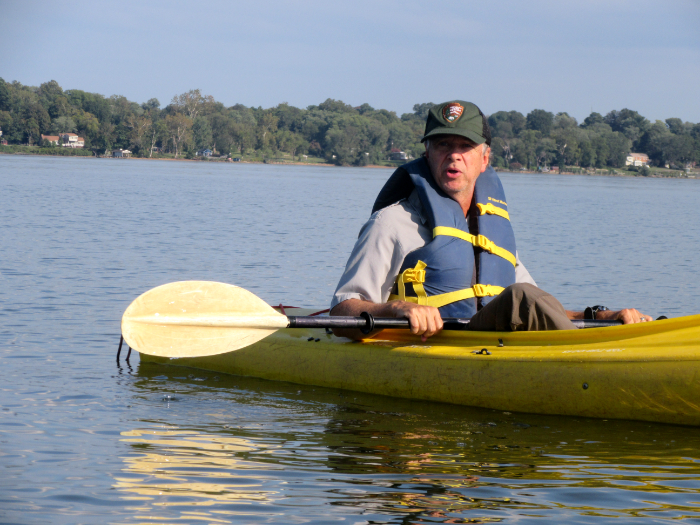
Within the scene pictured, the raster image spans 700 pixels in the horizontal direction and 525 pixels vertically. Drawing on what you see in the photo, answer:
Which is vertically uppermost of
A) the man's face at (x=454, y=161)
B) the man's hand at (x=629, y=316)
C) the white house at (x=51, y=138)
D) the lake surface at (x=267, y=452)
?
the white house at (x=51, y=138)

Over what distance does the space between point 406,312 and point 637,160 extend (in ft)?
426

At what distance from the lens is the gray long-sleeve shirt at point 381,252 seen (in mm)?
4703

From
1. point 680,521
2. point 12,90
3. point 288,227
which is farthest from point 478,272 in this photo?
point 12,90

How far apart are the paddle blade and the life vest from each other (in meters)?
0.86

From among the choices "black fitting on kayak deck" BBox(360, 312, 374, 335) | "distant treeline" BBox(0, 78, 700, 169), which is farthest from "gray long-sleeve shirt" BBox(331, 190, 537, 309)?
"distant treeline" BBox(0, 78, 700, 169)

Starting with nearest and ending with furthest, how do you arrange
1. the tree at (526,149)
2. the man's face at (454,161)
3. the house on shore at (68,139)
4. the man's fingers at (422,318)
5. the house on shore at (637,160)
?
the man's fingers at (422,318), the man's face at (454,161), the house on shore at (68,139), the tree at (526,149), the house on shore at (637,160)

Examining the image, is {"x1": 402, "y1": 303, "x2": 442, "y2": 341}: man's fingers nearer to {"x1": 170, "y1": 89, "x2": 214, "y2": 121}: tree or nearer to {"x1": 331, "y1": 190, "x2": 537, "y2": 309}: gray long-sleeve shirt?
{"x1": 331, "y1": 190, "x2": 537, "y2": 309}: gray long-sleeve shirt

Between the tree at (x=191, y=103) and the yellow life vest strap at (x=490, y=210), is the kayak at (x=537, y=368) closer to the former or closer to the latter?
the yellow life vest strap at (x=490, y=210)

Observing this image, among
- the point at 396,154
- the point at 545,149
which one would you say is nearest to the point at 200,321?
the point at 545,149

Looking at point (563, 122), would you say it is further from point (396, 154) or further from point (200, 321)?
point (200, 321)

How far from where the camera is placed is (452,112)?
15.8ft

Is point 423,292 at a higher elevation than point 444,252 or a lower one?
lower

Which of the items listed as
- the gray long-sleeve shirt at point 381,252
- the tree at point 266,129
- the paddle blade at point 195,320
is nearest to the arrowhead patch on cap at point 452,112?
the gray long-sleeve shirt at point 381,252

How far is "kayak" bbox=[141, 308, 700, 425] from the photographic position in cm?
439
